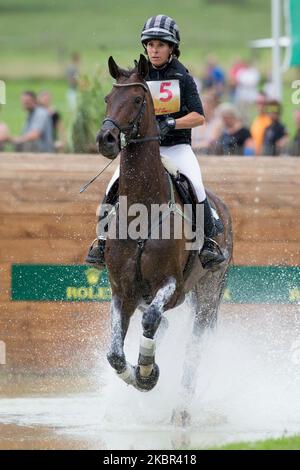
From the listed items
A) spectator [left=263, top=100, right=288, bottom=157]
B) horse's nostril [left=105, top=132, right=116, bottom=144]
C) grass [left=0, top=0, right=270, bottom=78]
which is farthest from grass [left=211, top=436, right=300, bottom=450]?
grass [left=0, top=0, right=270, bottom=78]

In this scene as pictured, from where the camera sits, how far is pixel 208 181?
12.8m

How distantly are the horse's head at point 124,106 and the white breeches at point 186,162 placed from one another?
1.08 metres

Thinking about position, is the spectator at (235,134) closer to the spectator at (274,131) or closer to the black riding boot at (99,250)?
the spectator at (274,131)

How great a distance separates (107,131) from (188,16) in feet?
174

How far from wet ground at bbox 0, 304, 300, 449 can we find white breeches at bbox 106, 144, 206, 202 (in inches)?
66.0

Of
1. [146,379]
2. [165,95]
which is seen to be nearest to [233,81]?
[165,95]

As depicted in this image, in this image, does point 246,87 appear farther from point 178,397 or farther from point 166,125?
point 166,125

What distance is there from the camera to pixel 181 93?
10.3 metres

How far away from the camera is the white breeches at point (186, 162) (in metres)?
10.3

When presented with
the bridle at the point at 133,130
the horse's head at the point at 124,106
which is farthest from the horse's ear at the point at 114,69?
the bridle at the point at 133,130

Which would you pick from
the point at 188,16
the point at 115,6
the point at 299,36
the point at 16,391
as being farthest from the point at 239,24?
the point at 16,391

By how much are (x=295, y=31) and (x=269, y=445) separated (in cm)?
1134

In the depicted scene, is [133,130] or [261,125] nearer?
[133,130]
